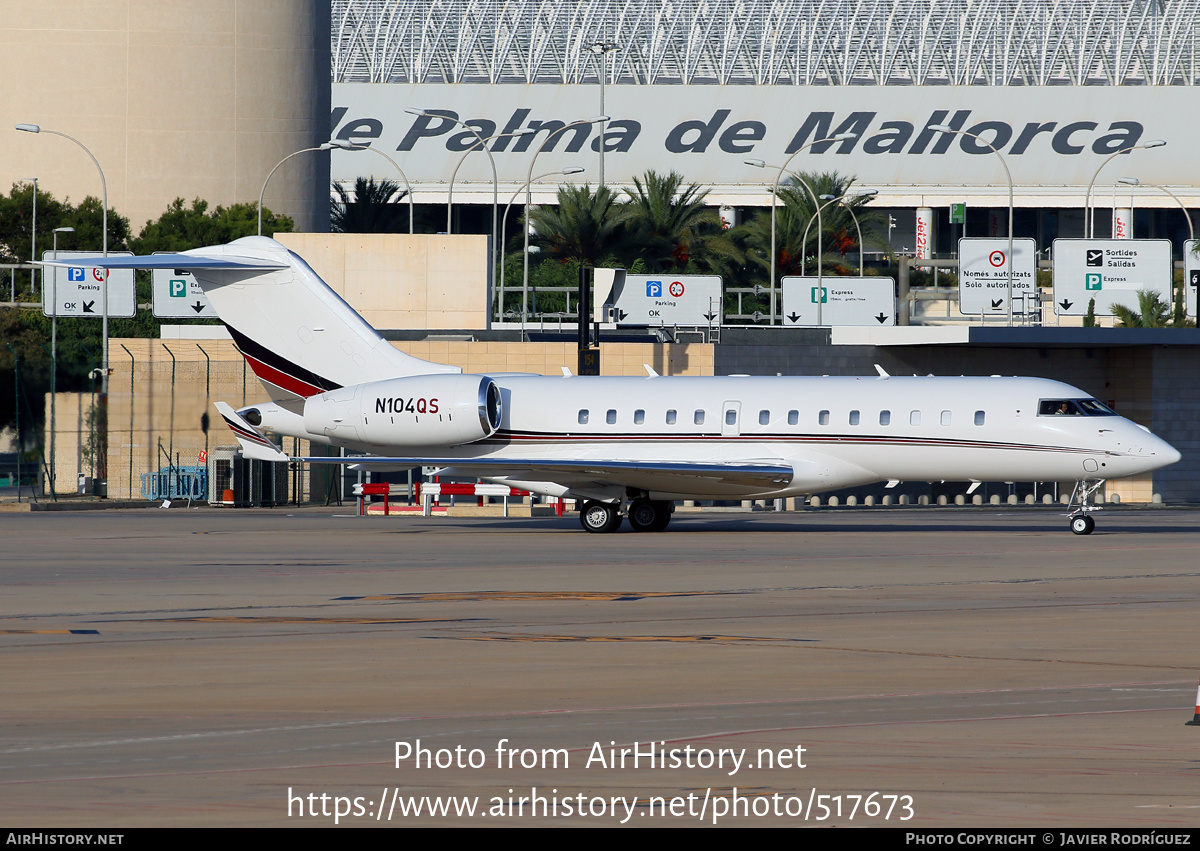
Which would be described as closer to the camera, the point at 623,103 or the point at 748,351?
the point at 748,351

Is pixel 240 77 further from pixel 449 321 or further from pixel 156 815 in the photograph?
pixel 156 815

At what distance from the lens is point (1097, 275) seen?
186ft

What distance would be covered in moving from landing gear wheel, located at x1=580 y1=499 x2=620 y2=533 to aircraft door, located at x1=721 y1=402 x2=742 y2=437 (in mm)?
2753

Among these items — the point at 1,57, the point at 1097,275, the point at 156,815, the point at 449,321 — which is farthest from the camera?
the point at 1,57

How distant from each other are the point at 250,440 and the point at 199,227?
50009 millimetres

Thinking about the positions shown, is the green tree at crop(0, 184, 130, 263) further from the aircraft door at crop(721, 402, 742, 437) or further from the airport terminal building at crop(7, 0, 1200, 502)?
the aircraft door at crop(721, 402, 742, 437)

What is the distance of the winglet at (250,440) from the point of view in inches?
1251

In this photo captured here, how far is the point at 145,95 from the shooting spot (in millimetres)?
84312

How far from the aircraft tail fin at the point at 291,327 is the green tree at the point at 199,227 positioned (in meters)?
44.0

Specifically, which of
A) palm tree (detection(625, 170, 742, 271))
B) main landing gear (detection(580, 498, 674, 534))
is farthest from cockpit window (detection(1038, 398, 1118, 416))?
palm tree (detection(625, 170, 742, 271))

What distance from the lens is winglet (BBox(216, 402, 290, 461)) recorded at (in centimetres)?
3178

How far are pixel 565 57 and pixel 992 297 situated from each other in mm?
62499

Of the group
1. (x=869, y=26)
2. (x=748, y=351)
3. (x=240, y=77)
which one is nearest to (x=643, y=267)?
(x=240, y=77)

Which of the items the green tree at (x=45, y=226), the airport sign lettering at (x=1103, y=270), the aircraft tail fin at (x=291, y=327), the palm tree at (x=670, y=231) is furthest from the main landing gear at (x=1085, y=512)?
the green tree at (x=45, y=226)
